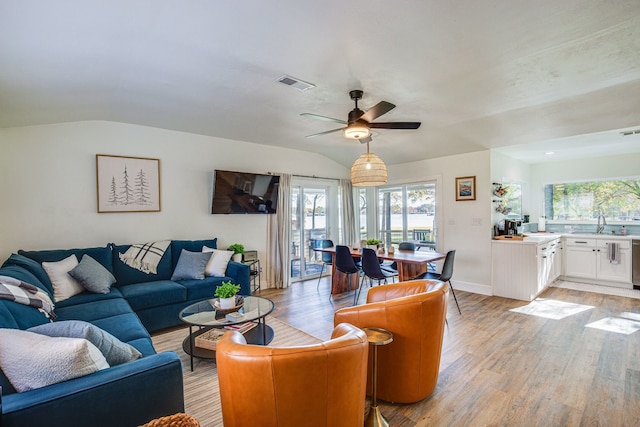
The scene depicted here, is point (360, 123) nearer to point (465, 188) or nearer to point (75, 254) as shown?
point (465, 188)

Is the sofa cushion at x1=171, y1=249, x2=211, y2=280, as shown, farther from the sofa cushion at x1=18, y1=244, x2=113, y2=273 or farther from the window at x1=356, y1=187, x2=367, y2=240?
the window at x1=356, y1=187, x2=367, y2=240

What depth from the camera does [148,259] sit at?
13.1 ft

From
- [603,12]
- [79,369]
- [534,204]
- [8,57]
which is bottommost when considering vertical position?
[79,369]

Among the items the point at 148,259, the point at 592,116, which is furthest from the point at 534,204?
the point at 148,259

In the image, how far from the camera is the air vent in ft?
9.27

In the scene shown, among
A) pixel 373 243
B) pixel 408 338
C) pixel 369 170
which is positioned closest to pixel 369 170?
pixel 369 170

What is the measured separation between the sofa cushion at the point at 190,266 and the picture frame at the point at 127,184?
0.90m

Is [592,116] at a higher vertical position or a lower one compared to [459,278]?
higher

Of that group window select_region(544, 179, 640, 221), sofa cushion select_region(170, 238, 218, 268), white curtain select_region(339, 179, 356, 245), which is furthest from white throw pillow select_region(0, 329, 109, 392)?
window select_region(544, 179, 640, 221)

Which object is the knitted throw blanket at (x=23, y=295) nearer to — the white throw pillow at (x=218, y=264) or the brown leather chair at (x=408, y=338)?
the white throw pillow at (x=218, y=264)

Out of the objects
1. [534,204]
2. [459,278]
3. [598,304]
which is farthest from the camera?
[534,204]

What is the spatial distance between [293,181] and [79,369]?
4.84m

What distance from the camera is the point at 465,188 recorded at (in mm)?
5285

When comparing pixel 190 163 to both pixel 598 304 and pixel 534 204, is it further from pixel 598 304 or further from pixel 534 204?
pixel 534 204
